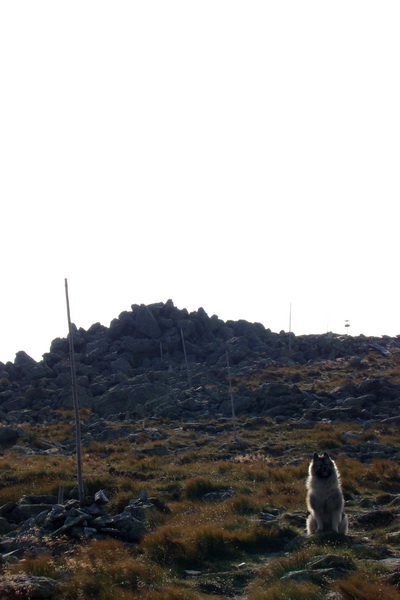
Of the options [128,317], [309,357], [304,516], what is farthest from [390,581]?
[128,317]

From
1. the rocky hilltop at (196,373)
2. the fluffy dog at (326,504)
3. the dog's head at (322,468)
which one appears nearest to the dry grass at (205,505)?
the fluffy dog at (326,504)

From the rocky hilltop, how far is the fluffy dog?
25.1 metres

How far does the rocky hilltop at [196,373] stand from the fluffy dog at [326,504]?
25070 mm

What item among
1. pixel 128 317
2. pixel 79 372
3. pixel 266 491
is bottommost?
pixel 266 491

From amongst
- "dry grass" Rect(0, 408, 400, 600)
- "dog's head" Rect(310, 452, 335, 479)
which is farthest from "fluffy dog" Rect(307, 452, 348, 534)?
"dry grass" Rect(0, 408, 400, 600)

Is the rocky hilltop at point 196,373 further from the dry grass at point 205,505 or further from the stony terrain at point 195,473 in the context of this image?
the dry grass at point 205,505

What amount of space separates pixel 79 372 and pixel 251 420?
84.5 feet

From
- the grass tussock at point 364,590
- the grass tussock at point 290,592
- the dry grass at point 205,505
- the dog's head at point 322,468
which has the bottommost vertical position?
the dry grass at point 205,505

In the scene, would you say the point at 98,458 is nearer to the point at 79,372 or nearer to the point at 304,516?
the point at 304,516

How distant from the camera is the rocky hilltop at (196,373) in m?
45.8

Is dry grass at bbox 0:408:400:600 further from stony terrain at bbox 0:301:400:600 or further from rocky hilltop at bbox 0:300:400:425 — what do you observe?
rocky hilltop at bbox 0:300:400:425

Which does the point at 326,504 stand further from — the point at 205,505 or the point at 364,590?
the point at 205,505

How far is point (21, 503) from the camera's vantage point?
19.7 m

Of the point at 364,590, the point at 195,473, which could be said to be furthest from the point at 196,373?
the point at 364,590
